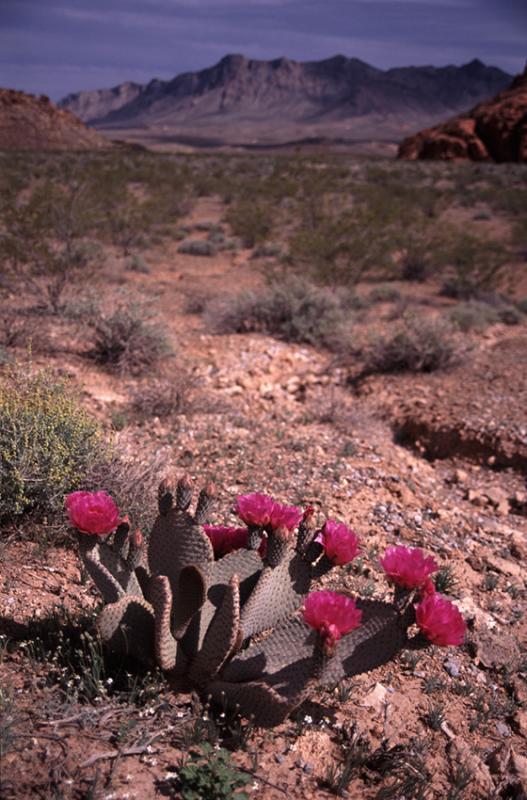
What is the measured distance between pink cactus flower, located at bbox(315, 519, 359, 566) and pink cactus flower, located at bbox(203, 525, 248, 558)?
428 mm

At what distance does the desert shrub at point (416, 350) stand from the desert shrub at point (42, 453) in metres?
4.67

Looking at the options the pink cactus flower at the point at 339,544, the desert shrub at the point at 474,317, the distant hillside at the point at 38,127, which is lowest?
the pink cactus flower at the point at 339,544

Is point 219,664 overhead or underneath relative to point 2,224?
underneath

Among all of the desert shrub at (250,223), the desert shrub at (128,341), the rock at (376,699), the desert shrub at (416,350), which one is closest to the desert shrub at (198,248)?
the desert shrub at (250,223)

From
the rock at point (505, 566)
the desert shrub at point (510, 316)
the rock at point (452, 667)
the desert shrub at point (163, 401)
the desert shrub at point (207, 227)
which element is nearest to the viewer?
the rock at point (452, 667)

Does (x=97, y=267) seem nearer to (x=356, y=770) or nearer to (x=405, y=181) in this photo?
(x=356, y=770)

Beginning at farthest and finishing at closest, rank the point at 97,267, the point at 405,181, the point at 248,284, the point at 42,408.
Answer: the point at 405,181 → the point at 248,284 → the point at 97,267 → the point at 42,408

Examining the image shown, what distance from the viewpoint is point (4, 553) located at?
312cm

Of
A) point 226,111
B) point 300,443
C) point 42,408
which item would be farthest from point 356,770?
point 226,111

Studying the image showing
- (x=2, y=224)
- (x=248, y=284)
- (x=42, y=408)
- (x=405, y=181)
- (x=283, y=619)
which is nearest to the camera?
(x=283, y=619)

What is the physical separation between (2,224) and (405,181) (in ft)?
85.5

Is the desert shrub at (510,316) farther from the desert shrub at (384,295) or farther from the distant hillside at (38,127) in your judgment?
the distant hillside at (38,127)

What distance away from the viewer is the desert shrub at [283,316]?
8445 millimetres

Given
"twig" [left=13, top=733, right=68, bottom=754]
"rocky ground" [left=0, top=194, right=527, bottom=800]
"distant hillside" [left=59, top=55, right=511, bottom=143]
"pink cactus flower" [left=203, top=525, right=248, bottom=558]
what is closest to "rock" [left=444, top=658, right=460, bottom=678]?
"rocky ground" [left=0, top=194, right=527, bottom=800]
